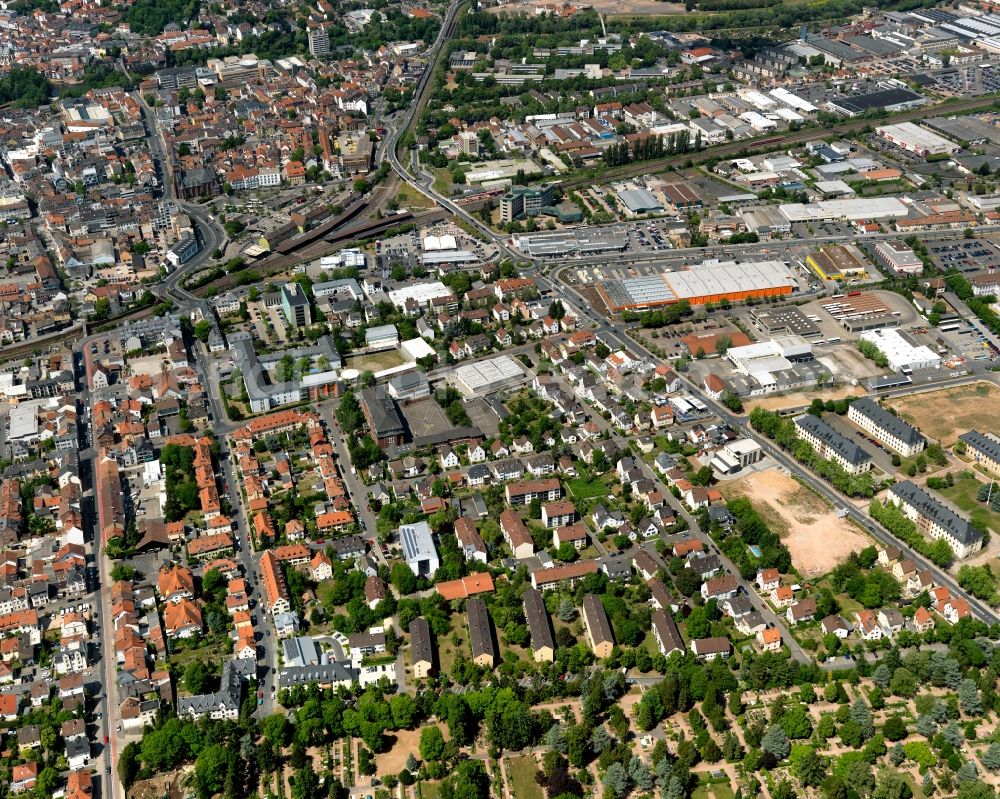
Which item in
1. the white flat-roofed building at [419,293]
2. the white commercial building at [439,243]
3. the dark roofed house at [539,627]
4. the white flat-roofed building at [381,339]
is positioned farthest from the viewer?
the white commercial building at [439,243]

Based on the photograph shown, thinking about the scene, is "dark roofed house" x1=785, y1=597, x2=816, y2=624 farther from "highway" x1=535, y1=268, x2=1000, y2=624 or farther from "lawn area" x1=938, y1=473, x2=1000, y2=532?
"lawn area" x1=938, y1=473, x2=1000, y2=532

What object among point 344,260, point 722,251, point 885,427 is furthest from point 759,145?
point 885,427

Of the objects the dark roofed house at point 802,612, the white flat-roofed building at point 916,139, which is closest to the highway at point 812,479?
the dark roofed house at point 802,612

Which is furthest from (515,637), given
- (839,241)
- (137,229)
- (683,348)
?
(137,229)

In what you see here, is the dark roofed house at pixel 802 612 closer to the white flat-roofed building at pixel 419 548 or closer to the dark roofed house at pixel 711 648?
the dark roofed house at pixel 711 648

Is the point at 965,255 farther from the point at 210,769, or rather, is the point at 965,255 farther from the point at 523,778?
the point at 210,769

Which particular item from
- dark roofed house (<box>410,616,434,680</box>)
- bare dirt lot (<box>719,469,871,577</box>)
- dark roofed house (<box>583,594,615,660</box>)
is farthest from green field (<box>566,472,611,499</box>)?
dark roofed house (<box>410,616,434,680</box>)
